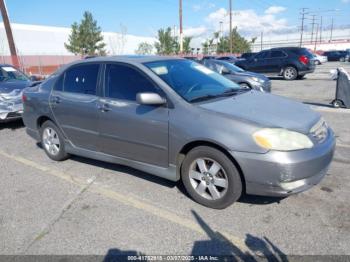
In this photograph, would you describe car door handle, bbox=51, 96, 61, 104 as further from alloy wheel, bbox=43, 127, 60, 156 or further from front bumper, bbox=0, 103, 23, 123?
front bumper, bbox=0, 103, 23, 123

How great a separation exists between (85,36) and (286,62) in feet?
117

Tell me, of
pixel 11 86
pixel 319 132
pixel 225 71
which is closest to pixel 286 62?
pixel 225 71

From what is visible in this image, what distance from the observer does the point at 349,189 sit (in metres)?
3.97

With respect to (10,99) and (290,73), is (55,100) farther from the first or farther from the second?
(290,73)

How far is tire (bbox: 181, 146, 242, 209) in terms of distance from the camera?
340 centimetres

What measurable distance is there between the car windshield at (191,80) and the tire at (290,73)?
14.6 metres

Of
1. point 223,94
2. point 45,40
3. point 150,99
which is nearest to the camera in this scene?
point 150,99

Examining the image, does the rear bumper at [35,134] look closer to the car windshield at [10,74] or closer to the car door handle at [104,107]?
the car door handle at [104,107]

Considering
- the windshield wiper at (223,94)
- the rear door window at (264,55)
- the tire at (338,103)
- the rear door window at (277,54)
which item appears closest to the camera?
the windshield wiper at (223,94)

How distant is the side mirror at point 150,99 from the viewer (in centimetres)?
367

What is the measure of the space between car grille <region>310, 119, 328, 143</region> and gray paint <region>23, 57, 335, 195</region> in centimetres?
6

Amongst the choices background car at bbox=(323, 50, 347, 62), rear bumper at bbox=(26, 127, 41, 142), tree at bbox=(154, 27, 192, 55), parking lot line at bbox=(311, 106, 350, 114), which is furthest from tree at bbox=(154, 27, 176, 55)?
rear bumper at bbox=(26, 127, 41, 142)

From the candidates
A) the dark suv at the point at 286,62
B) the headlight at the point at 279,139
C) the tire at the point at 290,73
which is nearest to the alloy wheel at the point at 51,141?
the headlight at the point at 279,139

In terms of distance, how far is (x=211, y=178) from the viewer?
3.57 meters
